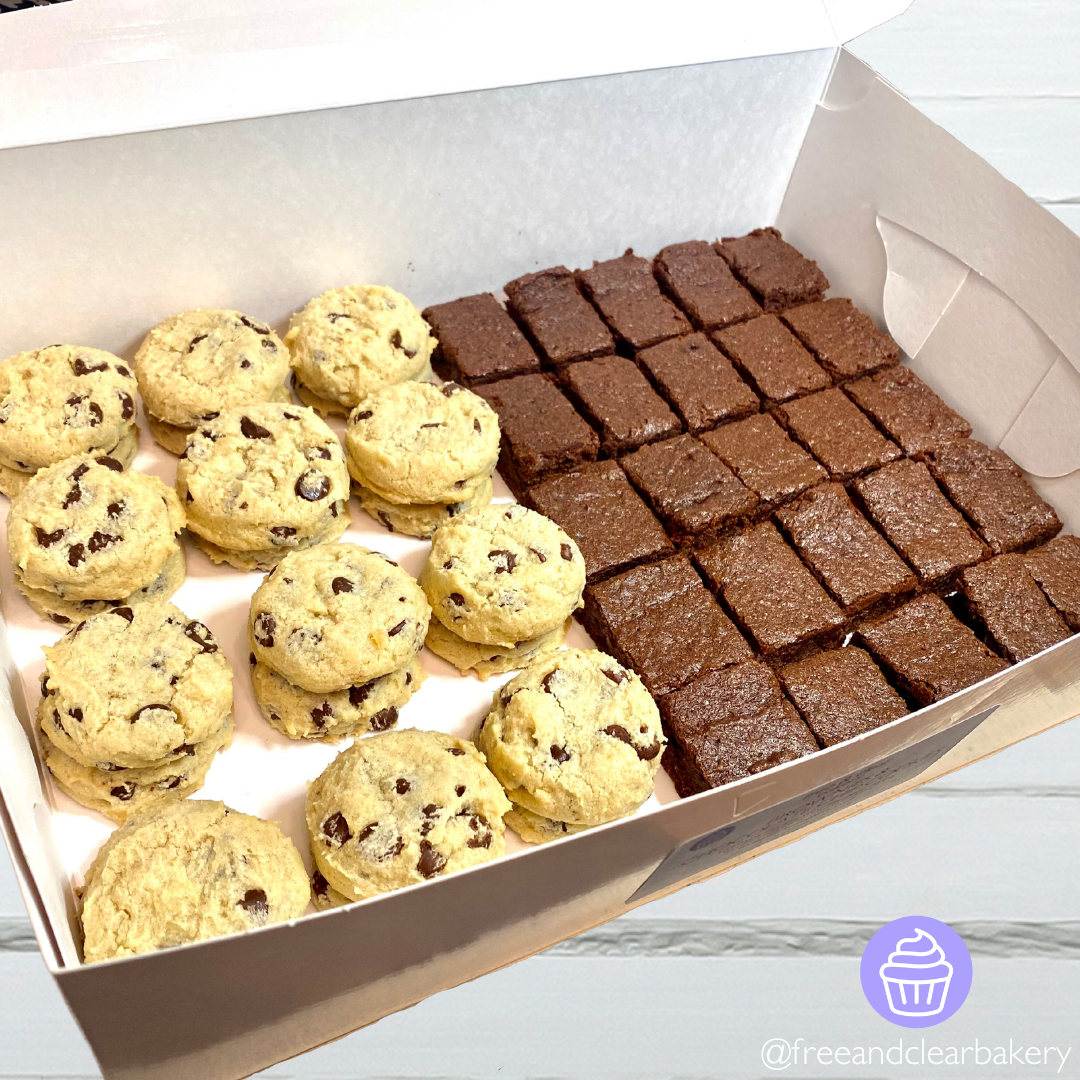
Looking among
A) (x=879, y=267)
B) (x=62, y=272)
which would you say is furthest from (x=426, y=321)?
(x=879, y=267)

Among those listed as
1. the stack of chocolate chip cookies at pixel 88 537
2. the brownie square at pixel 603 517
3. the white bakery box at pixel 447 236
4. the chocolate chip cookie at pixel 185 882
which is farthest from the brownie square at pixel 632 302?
the chocolate chip cookie at pixel 185 882

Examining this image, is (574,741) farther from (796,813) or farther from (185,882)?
(185,882)

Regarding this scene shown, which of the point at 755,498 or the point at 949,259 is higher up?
the point at 949,259

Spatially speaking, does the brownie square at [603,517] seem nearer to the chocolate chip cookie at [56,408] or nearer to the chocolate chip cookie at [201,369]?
the chocolate chip cookie at [201,369]

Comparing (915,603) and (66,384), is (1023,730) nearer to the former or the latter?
(915,603)

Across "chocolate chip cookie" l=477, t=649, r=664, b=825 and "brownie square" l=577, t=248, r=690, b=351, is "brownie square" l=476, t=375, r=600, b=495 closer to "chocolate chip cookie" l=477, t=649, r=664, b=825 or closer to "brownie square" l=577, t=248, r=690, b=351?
"brownie square" l=577, t=248, r=690, b=351

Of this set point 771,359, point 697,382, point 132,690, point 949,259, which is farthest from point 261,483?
point 949,259
